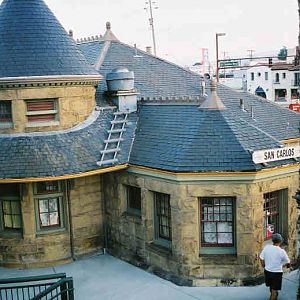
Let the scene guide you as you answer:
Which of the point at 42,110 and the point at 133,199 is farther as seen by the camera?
the point at 133,199

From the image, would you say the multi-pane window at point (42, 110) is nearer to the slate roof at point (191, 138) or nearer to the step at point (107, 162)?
the step at point (107, 162)

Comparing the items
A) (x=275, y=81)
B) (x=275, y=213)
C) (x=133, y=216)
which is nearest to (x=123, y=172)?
(x=133, y=216)

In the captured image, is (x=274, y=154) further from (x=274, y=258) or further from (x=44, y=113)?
(x=44, y=113)

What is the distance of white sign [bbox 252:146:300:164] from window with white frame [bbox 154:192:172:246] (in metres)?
2.99

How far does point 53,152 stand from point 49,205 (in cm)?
206

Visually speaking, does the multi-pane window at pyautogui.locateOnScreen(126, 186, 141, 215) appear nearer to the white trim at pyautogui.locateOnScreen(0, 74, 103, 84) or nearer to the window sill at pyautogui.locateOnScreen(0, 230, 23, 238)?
the window sill at pyautogui.locateOnScreen(0, 230, 23, 238)

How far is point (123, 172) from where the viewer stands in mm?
16391

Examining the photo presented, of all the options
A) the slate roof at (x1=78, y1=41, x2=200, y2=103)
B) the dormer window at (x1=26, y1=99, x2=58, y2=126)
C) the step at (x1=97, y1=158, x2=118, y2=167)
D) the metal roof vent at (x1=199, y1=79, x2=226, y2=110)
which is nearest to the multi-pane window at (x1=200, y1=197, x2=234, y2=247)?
the metal roof vent at (x1=199, y1=79, x2=226, y2=110)

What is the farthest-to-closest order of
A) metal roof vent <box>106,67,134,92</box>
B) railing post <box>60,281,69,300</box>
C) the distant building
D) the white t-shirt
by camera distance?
the distant building, metal roof vent <box>106,67,134,92</box>, railing post <box>60,281,69,300</box>, the white t-shirt

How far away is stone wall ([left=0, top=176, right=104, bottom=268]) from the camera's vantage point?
1616 centimetres

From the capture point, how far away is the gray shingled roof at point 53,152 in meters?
15.0

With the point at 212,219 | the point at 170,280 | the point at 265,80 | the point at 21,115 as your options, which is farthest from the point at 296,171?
the point at 265,80

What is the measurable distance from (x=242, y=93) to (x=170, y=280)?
41.4 feet

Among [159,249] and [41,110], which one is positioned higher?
[41,110]
